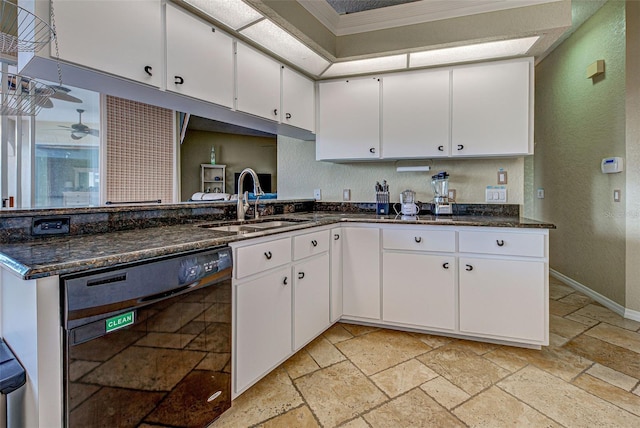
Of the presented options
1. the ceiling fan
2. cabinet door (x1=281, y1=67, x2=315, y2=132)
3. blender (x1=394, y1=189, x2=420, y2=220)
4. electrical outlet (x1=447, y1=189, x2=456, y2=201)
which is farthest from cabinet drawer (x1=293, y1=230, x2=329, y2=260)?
the ceiling fan

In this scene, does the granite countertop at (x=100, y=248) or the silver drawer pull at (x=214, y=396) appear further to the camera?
the silver drawer pull at (x=214, y=396)

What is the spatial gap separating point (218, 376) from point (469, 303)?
177cm

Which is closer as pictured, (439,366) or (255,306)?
(255,306)

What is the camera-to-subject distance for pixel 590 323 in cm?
271

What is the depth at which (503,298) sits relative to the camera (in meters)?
2.23

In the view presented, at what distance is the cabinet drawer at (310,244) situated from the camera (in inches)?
80.0

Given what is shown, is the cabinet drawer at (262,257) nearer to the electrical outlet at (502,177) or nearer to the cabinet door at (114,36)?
the cabinet door at (114,36)

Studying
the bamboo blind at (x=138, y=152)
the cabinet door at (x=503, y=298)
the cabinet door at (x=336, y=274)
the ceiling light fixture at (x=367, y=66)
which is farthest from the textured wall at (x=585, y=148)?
the bamboo blind at (x=138, y=152)

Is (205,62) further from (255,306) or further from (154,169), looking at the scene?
→ (154,169)

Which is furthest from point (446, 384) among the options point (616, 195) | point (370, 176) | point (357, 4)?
point (357, 4)

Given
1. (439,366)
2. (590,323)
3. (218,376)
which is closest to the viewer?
(218,376)

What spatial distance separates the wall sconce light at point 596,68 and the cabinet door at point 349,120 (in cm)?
223

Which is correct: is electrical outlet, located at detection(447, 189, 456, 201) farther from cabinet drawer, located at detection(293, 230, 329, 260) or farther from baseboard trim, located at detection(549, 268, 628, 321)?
baseboard trim, located at detection(549, 268, 628, 321)

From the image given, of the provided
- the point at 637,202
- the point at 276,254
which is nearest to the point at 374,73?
the point at 276,254
